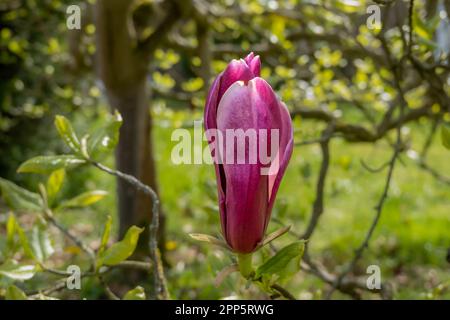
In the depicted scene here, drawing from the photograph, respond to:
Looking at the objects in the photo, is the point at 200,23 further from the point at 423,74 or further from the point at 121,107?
the point at 423,74

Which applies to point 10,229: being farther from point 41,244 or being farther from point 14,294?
point 14,294

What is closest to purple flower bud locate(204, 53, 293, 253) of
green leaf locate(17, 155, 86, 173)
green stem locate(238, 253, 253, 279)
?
green stem locate(238, 253, 253, 279)

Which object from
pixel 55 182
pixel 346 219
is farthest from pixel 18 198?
pixel 346 219

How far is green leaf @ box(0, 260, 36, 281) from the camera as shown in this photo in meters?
0.94

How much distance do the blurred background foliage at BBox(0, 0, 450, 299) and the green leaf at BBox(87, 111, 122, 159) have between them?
32cm

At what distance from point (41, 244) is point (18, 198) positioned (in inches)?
3.7

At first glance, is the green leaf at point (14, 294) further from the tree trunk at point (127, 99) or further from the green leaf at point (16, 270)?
the tree trunk at point (127, 99)

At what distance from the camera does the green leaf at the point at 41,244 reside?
44.1 inches

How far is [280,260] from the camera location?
774 mm

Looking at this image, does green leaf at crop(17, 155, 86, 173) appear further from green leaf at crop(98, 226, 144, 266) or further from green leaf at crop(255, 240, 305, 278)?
green leaf at crop(255, 240, 305, 278)

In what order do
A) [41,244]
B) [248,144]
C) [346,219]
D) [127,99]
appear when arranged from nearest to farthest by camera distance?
[248,144], [41,244], [127,99], [346,219]

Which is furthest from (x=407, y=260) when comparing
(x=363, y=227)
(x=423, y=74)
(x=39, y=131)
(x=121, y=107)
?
(x=39, y=131)

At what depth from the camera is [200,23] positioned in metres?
2.36
